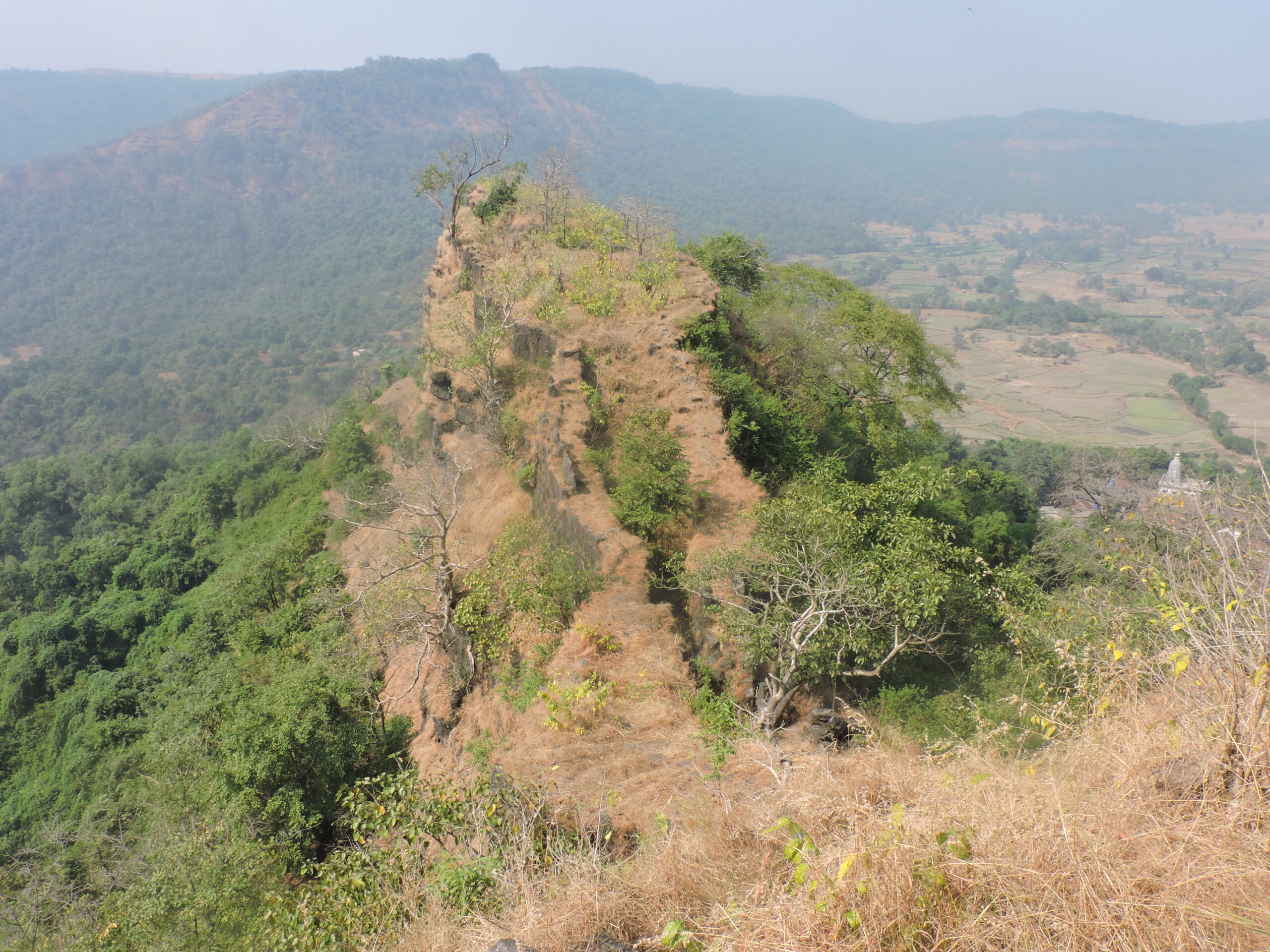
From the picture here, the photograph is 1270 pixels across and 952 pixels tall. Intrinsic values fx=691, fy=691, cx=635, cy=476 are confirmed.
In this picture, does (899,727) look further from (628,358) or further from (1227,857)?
(628,358)

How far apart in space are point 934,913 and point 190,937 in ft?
30.4

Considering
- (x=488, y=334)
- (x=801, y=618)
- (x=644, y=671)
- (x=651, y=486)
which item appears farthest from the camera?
(x=488, y=334)

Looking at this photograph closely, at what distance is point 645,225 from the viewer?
832 inches

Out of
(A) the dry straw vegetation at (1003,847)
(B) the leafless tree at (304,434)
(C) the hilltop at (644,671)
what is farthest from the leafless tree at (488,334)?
(A) the dry straw vegetation at (1003,847)

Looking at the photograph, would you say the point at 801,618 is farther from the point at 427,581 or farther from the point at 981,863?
the point at 427,581

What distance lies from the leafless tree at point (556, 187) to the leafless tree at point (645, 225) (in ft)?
6.56

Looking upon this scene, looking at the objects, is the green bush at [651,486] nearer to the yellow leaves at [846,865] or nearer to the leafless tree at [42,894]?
the yellow leaves at [846,865]

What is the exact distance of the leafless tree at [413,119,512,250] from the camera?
23031 mm

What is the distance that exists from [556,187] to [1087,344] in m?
116

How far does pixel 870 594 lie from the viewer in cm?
988

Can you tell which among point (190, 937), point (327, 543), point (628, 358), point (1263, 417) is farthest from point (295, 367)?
point (1263, 417)

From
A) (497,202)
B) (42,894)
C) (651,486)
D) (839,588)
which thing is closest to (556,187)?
(497,202)

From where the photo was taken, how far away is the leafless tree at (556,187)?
2261 centimetres

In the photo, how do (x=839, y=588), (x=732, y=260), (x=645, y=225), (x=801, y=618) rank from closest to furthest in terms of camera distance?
(x=801, y=618), (x=839, y=588), (x=645, y=225), (x=732, y=260)
